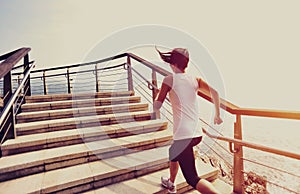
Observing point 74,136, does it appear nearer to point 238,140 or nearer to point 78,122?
point 78,122

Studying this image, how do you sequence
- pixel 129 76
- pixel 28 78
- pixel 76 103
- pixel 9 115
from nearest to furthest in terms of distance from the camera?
1. pixel 9 115
2. pixel 76 103
3. pixel 28 78
4. pixel 129 76

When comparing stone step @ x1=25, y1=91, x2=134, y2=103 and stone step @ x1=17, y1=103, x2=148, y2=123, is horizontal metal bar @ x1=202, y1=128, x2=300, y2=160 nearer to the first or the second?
stone step @ x1=17, y1=103, x2=148, y2=123

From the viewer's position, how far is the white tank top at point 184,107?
1757mm

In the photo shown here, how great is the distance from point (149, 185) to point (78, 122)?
1.69 metres

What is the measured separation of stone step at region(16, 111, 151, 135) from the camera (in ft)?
10.1

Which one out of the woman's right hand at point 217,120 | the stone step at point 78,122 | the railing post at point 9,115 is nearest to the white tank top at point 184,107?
the woman's right hand at point 217,120

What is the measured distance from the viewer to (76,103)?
418 centimetres

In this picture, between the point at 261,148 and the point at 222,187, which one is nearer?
the point at 261,148

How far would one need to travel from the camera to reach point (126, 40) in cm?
391

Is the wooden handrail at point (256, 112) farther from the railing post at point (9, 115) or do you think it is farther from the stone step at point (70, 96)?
the stone step at point (70, 96)

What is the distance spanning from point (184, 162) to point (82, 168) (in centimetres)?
140

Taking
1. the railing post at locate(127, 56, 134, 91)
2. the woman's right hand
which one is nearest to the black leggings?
the woman's right hand

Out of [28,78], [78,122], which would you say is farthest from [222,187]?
[28,78]

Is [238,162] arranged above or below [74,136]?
below
